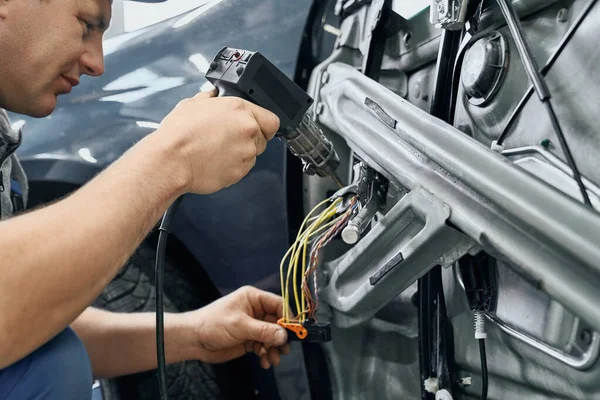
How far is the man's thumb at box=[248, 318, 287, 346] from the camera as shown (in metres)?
0.89

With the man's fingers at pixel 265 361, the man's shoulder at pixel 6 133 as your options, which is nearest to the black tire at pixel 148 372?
the man's fingers at pixel 265 361

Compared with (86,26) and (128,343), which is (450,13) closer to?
(86,26)

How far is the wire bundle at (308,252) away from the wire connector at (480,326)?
0.72 feet

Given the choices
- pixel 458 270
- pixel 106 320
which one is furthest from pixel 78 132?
pixel 458 270

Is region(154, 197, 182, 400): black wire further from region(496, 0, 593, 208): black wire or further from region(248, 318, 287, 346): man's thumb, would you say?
region(496, 0, 593, 208): black wire

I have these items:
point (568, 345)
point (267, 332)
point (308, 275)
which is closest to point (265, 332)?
point (267, 332)

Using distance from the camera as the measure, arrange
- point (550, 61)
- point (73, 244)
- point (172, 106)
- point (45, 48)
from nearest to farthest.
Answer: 1. point (73, 244)
2. point (550, 61)
3. point (45, 48)
4. point (172, 106)

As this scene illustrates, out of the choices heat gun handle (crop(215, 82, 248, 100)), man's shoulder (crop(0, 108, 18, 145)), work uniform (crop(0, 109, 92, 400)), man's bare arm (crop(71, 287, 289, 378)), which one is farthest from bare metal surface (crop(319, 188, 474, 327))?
man's shoulder (crop(0, 108, 18, 145))

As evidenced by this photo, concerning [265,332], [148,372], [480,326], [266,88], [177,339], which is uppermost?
[266,88]

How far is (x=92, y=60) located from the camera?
2.57ft

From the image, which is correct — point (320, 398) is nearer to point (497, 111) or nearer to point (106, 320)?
point (106, 320)

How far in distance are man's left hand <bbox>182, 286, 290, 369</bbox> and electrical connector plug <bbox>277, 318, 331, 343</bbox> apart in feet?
0.07

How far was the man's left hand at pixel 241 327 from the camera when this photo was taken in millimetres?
905

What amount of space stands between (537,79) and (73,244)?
0.49m
